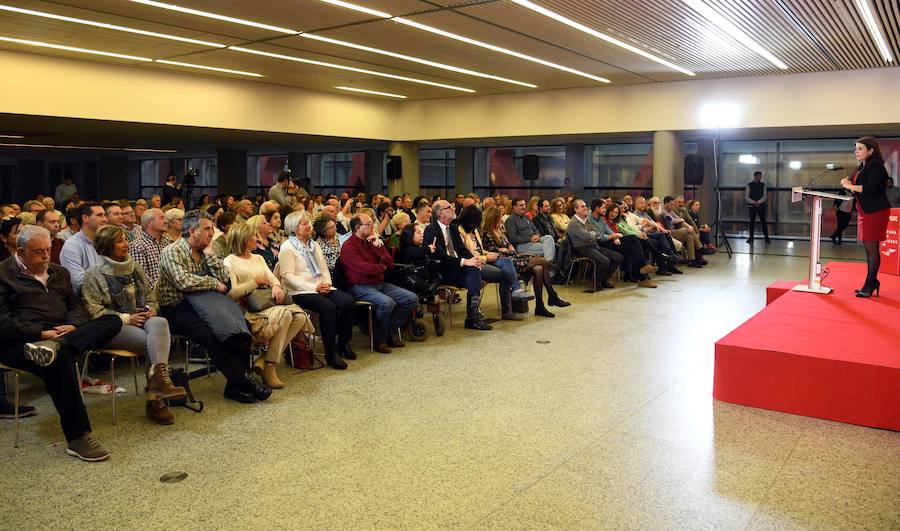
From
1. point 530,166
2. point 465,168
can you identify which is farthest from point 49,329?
point 465,168

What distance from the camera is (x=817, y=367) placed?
4406 mm

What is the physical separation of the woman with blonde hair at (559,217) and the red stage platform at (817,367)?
5.40 metres

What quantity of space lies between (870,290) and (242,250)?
5385 mm

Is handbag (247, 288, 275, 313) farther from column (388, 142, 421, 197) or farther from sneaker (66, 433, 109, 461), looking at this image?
column (388, 142, 421, 197)

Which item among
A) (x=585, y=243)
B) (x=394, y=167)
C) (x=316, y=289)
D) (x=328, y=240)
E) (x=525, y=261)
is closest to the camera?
(x=316, y=289)

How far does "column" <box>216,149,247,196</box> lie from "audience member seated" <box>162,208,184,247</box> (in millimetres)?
14784

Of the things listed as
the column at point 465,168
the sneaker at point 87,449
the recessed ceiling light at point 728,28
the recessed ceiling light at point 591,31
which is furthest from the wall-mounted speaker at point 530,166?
the sneaker at point 87,449

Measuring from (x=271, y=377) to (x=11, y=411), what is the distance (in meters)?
1.62

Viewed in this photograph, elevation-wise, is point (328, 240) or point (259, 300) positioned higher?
point (328, 240)

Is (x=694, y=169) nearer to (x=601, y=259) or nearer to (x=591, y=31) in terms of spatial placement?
(x=601, y=259)

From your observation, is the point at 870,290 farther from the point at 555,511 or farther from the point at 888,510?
the point at 555,511

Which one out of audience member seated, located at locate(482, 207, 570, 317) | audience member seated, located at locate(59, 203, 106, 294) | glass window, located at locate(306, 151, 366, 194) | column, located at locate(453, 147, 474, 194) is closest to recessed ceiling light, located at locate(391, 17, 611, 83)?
audience member seated, located at locate(482, 207, 570, 317)

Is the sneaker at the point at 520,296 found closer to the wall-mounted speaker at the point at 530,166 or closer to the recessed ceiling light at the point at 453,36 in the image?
the recessed ceiling light at the point at 453,36

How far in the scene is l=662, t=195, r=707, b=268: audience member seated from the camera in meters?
12.8
